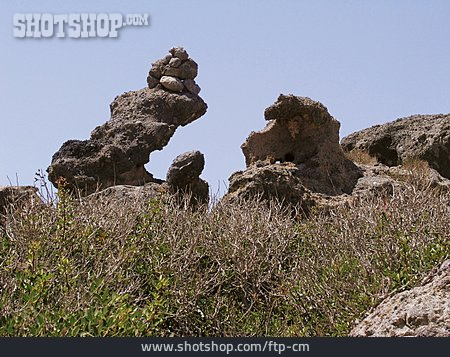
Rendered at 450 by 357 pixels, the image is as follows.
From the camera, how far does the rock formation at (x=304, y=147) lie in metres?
13.0

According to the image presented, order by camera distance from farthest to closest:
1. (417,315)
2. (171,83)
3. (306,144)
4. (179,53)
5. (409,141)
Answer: (409,141) < (179,53) < (171,83) < (306,144) < (417,315)

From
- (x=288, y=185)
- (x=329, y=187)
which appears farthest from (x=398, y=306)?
(x=329, y=187)

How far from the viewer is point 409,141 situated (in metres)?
16.1

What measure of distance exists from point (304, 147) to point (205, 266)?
5.40 meters

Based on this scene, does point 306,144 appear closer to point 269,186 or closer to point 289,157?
point 289,157

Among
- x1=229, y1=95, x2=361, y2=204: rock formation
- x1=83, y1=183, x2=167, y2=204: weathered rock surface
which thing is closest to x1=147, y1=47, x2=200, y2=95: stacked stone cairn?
x1=229, y1=95, x2=361, y2=204: rock formation

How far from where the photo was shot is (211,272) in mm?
8648

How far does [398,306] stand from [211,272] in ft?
11.5

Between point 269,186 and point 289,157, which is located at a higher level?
point 289,157

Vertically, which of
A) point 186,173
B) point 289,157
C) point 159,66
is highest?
point 159,66

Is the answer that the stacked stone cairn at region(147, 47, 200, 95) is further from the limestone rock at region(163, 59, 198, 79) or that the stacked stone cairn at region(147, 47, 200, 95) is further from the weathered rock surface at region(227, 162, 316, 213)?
the weathered rock surface at region(227, 162, 316, 213)

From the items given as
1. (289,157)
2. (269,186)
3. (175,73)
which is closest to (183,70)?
(175,73)

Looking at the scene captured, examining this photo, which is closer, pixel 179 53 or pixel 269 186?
pixel 269 186

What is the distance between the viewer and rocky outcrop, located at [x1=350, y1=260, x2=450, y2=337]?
16.3 feet
